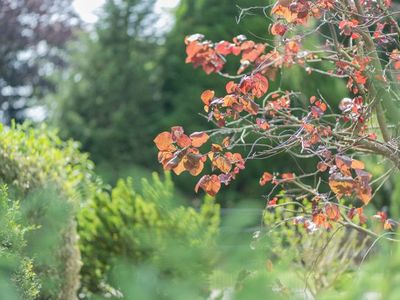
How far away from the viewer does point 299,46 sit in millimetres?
4266

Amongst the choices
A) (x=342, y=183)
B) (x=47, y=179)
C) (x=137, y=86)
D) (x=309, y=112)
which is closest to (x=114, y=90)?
(x=137, y=86)

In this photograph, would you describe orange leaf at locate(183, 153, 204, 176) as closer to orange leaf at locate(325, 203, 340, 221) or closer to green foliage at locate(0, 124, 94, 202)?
orange leaf at locate(325, 203, 340, 221)

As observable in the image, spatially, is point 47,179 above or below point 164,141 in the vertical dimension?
below

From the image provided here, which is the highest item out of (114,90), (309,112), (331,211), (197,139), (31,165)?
(197,139)

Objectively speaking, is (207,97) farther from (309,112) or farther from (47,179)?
(47,179)

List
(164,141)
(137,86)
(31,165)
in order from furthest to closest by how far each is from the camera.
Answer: (137,86) → (31,165) → (164,141)

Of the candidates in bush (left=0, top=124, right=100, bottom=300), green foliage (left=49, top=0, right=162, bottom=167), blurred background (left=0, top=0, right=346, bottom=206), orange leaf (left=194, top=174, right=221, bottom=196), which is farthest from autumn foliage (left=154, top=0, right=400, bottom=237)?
green foliage (left=49, top=0, right=162, bottom=167)

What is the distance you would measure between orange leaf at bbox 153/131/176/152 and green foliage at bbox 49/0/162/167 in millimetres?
11205

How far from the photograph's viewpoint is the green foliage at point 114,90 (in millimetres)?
14805

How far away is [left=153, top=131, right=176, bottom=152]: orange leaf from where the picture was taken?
3.30m

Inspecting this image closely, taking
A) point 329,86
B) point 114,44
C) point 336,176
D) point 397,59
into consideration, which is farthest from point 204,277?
point 114,44

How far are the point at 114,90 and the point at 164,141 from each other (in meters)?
12.2

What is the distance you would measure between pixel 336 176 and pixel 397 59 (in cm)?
94

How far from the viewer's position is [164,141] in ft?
10.9
